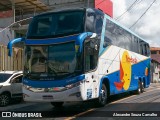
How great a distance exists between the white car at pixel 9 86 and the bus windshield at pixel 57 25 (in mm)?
4689

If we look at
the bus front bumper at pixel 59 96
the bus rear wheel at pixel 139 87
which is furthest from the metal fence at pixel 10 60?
the bus front bumper at pixel 59 96

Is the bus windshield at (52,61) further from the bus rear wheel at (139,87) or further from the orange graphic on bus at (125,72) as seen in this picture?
the bus rear wheel at (139,87)

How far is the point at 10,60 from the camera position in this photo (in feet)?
83.5

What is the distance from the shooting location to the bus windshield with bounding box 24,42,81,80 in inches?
482

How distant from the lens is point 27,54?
42.6 feet

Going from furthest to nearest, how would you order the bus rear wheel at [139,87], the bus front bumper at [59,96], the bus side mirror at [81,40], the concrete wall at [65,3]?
1. the concrete wall at [65,3]
2. the bus rear wheel at [139,87]
3. the bus front bumper at [59,96]
4. the bus side mirror at [81,40]

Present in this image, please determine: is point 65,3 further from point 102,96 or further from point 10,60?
point 102,96

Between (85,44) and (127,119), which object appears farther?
(85,44)

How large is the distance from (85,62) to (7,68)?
13.8 meters

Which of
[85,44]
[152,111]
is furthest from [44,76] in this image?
[152,111]

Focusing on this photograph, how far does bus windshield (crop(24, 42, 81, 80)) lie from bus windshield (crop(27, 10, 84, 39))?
0.52 meters

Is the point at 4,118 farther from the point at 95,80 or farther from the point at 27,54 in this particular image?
the point at 95,80

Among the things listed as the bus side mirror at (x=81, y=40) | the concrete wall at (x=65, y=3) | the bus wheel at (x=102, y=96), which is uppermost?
the concrete wall at (x=65, y=3)

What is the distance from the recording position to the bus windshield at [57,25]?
12734 mm
